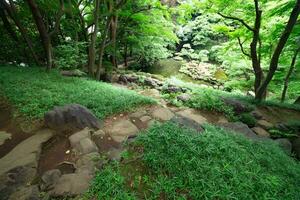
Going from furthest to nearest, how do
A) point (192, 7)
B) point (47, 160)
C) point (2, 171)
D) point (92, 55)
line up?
point (92, 55) < point (192, 7) < point (47, 160) < point (2, 171)

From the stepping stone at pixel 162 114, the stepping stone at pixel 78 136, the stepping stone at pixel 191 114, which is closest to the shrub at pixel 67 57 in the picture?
the stepping stone at pixel 162 114

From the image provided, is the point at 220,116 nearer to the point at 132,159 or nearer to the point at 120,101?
the point at 120,101

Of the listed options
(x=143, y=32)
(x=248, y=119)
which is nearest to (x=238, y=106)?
(x=248, y=119)

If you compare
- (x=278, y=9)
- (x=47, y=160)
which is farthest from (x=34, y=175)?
(x=278, y=9)

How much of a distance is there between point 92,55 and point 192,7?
3.87m

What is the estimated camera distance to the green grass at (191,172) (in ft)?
7.29

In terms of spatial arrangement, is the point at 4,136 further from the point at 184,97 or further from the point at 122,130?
the point at 184,97

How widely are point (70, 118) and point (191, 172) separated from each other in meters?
2.36

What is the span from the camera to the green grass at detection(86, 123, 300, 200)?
2221mm

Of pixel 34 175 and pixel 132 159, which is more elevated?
pixel 132 159

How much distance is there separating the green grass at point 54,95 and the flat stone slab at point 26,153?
0.67 m

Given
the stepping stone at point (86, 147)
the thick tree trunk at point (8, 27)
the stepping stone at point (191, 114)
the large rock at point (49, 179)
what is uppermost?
the thick tree trunk at point (8, 27)

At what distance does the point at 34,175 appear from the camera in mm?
2580

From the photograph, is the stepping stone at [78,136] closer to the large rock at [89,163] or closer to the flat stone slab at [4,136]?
the large rock at [89,163]
